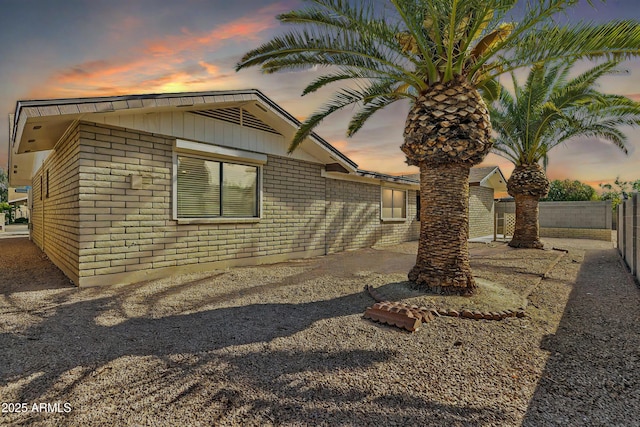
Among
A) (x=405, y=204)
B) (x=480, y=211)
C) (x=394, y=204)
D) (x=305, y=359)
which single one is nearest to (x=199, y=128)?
(x=305, y=359)

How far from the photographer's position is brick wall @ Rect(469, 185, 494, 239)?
19047mm

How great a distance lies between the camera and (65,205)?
7.04 meters

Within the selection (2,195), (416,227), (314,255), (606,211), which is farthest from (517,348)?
(2,195)

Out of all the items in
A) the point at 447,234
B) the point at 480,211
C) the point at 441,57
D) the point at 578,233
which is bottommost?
the point at 578,233

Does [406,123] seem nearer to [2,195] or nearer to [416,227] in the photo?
[416,227]

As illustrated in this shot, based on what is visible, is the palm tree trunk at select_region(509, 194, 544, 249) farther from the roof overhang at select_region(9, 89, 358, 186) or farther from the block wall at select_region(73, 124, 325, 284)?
the block wall at select_region(73, 124, 325, 284)

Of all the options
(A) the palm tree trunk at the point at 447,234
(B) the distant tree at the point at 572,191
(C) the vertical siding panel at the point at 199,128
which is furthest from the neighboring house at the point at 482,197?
(C) the vertical siding panel at the point at 199,128

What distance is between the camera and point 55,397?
8.07 feet

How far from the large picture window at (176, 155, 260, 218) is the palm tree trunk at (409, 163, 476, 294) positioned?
4.97 meters

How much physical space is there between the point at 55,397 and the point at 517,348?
439cm

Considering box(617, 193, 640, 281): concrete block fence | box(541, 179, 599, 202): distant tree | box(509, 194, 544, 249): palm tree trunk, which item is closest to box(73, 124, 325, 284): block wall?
box(617, 193, 640, 281): concrete block fence

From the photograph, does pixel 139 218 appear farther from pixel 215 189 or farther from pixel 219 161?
pixel 219 161

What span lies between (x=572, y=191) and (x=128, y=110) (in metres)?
39.7

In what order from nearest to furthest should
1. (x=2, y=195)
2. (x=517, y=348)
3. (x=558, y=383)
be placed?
(x=558, y=383) < (x=517, y=348) < (x=2, y=195)
